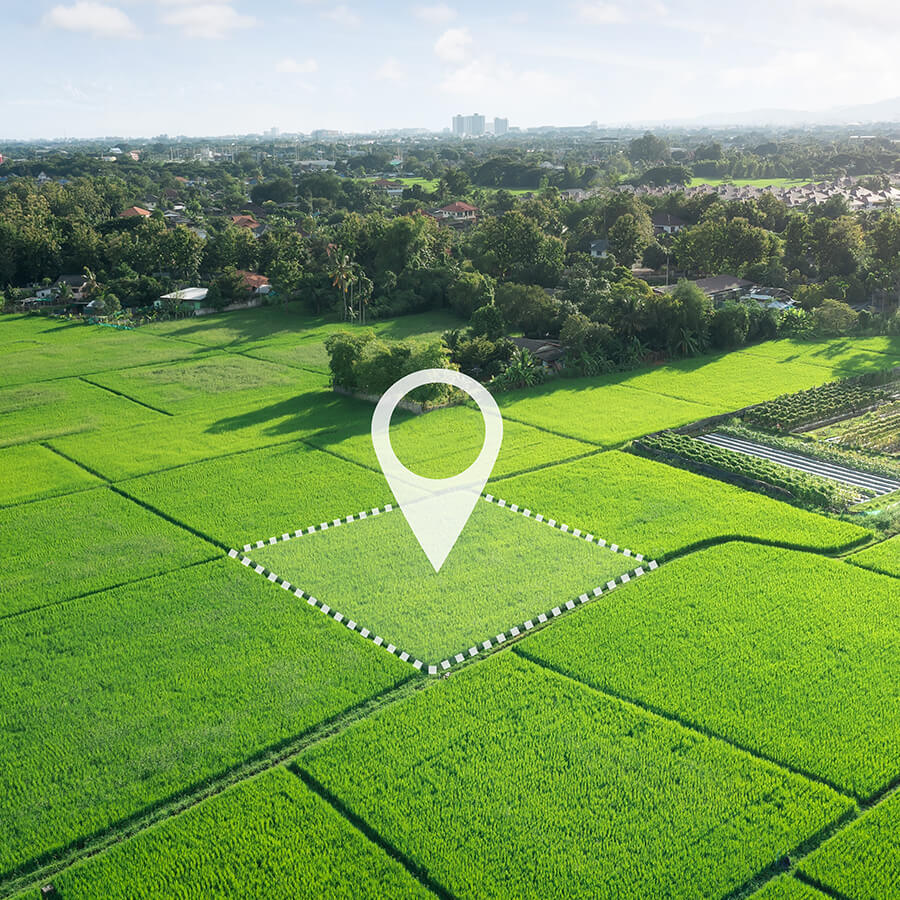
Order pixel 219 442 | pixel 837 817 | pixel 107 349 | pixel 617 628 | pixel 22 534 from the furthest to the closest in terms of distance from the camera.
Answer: pixel 107 349 → pixel 219 442 → pixel 22 534 → pixel 617 628 → pixel 837 817

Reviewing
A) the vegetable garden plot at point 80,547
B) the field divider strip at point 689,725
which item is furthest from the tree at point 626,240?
the field divider strip at point 689,725

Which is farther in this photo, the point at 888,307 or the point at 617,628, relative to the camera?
the point at 888,307

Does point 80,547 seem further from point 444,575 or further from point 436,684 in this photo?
point 436,684

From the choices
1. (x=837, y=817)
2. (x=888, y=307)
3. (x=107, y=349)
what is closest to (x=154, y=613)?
(x=837, y=817)

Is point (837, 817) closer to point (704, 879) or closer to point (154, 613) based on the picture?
point (704, 879)

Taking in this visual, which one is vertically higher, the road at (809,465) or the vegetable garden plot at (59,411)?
the vegetable garden plot at (59,411)

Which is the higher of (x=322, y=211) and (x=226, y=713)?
(x=322, y=211)

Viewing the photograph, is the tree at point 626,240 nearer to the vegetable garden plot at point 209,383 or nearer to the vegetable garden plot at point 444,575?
the vegetable garden plot at point 209,383
